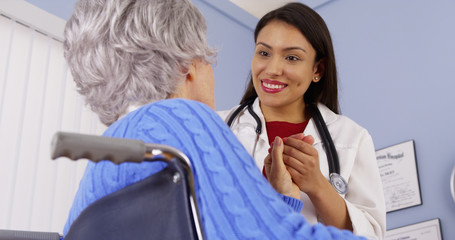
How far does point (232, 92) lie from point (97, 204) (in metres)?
2.80

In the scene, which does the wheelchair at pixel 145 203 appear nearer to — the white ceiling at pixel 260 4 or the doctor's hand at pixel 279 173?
the doctor's hand at pixel 279 173

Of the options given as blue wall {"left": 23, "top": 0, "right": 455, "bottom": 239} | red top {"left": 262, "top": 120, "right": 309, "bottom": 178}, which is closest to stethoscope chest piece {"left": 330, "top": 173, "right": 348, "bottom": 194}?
red top {"left": 262, "top": 120, "right": 309, "bottom": 178}

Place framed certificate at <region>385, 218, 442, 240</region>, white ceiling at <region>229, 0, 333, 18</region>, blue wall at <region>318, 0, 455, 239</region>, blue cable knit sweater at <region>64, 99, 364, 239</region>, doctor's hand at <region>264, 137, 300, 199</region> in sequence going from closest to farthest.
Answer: blue cable knit sweater at <region>64, 99, 364, 239</region>
doctor's hand at <region>264, 137, 300, 199</region>
framed certificate at <region>385, 218, 442, 240</region>
blue wall at <region>318, 0, 455, 239</region>
white ceiling at <region>229, 0, 333, 18</region>

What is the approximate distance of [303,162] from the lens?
1263mm

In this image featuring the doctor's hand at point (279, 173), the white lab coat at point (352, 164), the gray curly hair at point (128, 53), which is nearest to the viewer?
the gray curly hair at point (128, 53)

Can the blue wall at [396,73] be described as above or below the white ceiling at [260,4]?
below

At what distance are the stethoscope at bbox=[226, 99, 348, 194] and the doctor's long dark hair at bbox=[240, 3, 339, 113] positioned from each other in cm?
6

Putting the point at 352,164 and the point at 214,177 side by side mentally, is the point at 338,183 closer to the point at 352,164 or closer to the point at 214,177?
the point at 352,164

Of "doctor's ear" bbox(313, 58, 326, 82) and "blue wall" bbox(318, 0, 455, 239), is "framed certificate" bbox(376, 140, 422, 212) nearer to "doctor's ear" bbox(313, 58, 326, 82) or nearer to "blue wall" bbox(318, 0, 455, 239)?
"blue wall" bbox(318, 0, 455, 239)

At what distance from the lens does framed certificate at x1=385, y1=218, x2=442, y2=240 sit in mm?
2611

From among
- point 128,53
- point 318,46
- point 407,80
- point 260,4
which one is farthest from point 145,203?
point 260,4

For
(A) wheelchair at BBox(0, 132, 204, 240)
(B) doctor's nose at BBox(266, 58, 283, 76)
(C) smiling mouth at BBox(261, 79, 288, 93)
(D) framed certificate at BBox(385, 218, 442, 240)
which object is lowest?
(D) framed certificate at BBox(385, 218, 442, 240)

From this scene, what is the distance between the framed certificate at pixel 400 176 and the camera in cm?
276

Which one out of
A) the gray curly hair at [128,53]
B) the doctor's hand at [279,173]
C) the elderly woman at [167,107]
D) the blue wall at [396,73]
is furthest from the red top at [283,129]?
the blue wall at [396,73]
